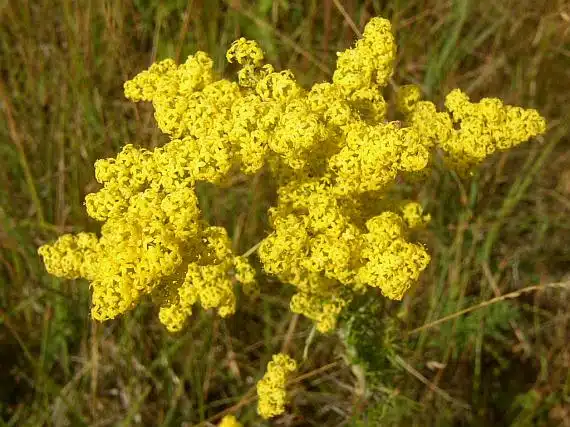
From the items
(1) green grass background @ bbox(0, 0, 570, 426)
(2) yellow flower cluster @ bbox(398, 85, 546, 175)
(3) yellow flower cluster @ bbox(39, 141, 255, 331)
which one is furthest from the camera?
(1) green grass background @ bbox(0, 0, 570, 426)

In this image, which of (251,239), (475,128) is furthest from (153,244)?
(251,239)

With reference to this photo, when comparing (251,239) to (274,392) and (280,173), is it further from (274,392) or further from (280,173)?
(280,173)

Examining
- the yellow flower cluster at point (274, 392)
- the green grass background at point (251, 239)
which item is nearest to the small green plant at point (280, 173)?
the yellow flower cluster at point (274, 392)

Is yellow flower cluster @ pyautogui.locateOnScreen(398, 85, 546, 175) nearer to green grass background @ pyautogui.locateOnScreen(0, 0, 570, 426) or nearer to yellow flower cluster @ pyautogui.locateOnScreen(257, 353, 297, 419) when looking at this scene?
yellow flower cluster @ pyautogui.locateOnScreen(257, 353, 297, 419)

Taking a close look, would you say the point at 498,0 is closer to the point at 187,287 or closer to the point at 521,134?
the point at 521,134

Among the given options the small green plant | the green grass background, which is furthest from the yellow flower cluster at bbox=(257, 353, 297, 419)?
the green grass background

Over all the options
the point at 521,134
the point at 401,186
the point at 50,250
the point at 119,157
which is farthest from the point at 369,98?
the point at 401,186

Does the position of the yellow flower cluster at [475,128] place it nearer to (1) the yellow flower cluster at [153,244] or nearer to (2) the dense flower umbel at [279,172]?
(2) the dense flower umbel at [279,172]
